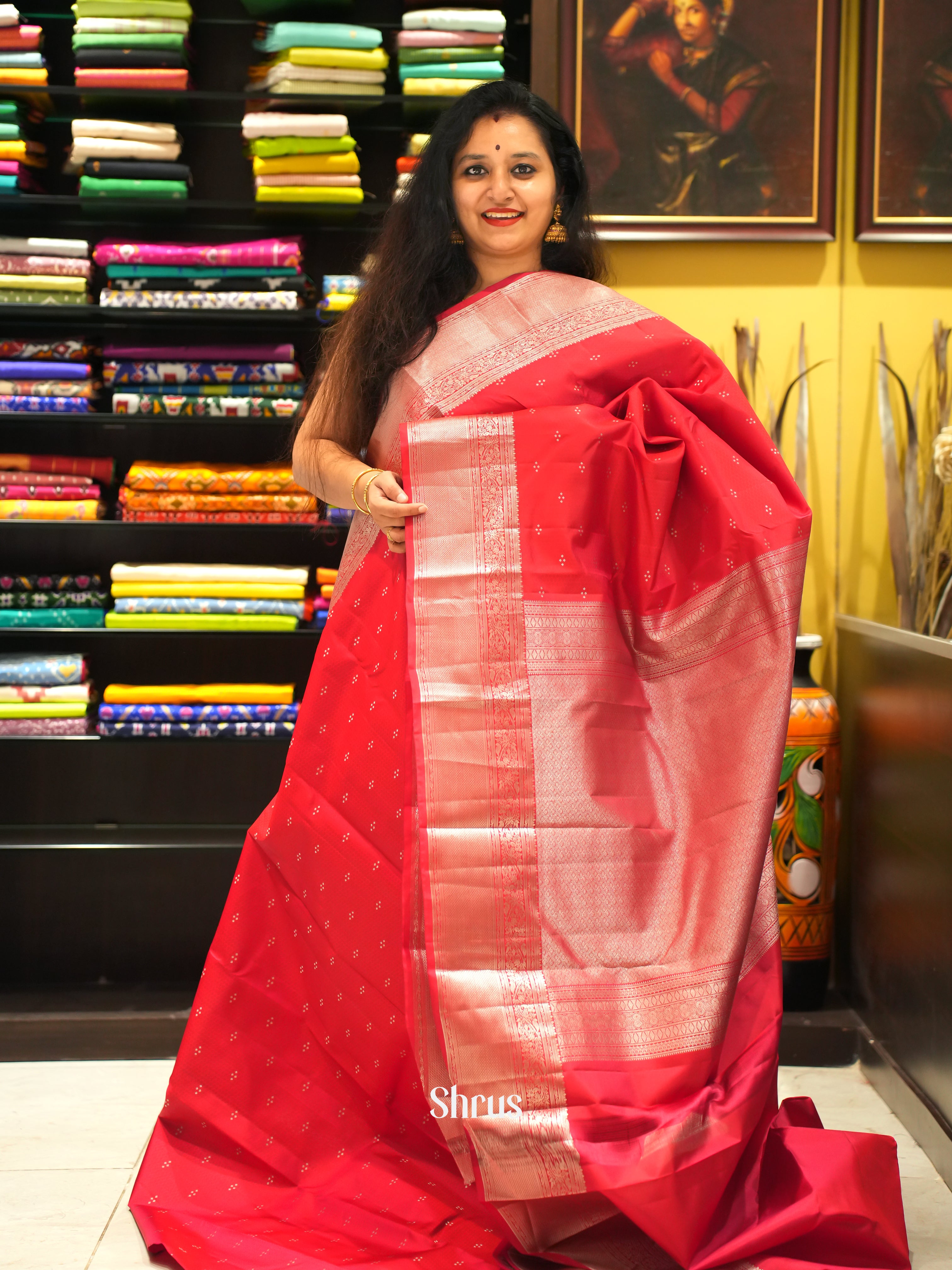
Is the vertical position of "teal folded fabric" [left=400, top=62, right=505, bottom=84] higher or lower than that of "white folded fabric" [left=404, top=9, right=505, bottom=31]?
lower

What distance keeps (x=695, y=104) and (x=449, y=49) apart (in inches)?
22.7

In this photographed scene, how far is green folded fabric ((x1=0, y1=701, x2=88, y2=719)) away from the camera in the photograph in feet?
8.98

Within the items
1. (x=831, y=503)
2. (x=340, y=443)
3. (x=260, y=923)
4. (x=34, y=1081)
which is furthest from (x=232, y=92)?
(x=34, y=1081)

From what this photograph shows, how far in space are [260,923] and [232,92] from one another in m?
1.99

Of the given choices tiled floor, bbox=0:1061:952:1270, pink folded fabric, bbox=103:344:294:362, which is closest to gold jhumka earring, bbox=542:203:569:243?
pink folded fabric, bbox=103:344:294:362

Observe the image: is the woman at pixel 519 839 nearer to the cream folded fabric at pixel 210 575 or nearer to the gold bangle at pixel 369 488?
the gold bangle at pixel 369 488

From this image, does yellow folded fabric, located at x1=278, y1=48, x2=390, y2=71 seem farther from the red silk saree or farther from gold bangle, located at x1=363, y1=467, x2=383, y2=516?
gold bangle, located at x1=363, y1=467, x2=383, y2=516

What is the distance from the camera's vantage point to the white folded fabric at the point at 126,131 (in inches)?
105

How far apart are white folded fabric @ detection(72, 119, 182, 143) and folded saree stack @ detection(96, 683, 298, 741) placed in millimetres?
1255

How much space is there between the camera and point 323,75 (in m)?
2.65

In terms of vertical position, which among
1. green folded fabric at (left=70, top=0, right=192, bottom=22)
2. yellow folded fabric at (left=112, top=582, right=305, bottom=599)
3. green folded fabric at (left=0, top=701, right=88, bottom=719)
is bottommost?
green folded fabric at (left=0, top=701, right=88, bottom=719)

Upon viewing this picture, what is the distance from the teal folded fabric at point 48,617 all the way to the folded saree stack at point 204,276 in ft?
2.33

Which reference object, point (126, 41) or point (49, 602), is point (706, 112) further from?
point (49, 602)

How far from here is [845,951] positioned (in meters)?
2.78
